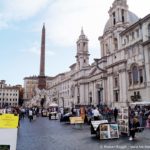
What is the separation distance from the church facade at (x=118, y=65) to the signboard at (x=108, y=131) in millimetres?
26964

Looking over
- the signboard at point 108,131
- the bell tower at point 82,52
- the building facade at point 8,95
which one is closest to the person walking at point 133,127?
the signboard at point 108,131

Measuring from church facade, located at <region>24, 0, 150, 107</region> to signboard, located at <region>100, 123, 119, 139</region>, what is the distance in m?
27.0

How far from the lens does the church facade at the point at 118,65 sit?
43438 mm

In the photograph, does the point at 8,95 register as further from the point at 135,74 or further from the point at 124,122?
the point at 124,122

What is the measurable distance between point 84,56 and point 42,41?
1460 cm

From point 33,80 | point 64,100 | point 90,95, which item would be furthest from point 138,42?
point 33,80

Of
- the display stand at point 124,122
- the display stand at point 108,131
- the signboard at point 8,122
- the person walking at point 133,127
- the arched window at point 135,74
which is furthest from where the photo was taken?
the arched window at point 135,74

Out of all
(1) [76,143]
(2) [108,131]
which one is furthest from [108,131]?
(1) [76,143]

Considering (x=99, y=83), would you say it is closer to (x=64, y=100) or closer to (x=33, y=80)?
(x=64, y=100)

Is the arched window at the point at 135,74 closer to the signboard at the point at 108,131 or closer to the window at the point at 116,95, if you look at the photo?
the window at the point at 116,95

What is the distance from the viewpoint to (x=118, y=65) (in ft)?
166

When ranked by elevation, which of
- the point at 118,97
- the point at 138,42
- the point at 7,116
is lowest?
the point at 7,116

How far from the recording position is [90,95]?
71.0m

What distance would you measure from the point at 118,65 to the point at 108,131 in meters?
35.6
